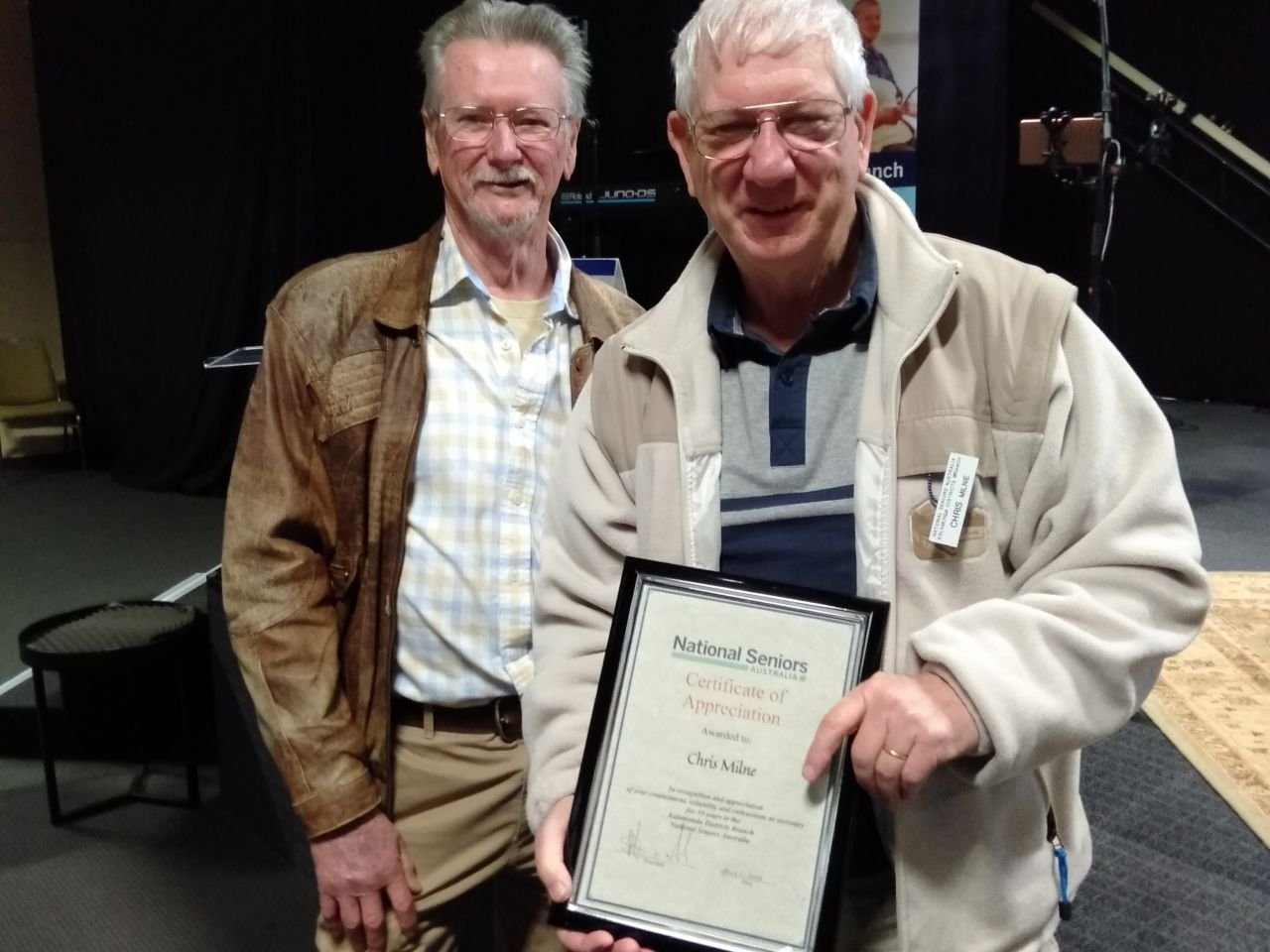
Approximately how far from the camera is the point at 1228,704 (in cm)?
287

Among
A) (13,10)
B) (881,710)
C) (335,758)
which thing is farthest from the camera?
(13,10)

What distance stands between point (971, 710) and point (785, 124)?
54 cm

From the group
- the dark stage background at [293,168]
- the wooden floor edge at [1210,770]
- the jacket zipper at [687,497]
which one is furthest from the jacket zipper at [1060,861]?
the dark stage background at [293,168]

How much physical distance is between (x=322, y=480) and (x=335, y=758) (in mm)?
357

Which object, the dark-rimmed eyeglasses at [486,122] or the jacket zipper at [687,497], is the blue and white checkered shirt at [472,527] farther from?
the jacket zipper at [687,497]

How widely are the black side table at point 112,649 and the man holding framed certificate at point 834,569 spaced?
2.07 metres

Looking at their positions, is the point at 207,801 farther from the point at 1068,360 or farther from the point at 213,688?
the point at 1068,360

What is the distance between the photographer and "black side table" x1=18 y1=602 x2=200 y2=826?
8.79 ft

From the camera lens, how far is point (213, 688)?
2980 millimetres

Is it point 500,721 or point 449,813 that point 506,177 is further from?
point 449,813

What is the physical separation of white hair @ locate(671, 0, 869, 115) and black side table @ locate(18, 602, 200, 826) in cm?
234

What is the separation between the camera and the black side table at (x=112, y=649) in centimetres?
268

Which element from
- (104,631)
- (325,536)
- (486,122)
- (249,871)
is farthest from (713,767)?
(104,631)

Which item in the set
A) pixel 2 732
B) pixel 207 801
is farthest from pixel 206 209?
pixel 207 801
